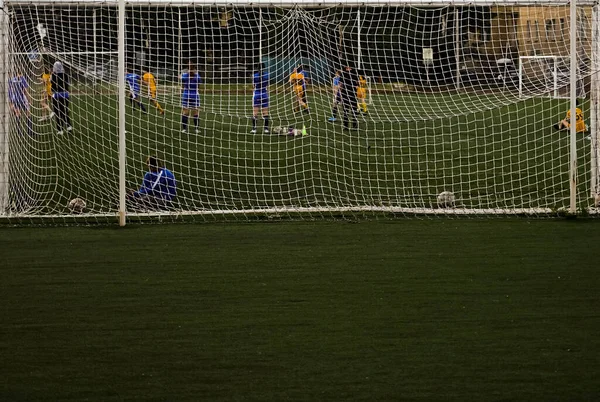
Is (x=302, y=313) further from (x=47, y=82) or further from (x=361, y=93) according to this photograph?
(x=361, y=93)

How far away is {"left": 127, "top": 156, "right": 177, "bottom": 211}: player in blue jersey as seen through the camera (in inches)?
429

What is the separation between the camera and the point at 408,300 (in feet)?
22.2

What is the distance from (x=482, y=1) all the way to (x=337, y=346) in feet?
20.8

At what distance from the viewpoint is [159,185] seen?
1103 cm

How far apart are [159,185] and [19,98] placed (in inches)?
71.0

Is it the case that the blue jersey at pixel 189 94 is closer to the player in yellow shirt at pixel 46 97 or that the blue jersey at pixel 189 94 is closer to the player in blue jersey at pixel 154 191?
the player in yellow shirt at pixel 46 97

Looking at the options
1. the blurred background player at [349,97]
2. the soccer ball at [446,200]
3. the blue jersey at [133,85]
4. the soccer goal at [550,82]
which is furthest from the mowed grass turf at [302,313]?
the blurred background player at [349,97]

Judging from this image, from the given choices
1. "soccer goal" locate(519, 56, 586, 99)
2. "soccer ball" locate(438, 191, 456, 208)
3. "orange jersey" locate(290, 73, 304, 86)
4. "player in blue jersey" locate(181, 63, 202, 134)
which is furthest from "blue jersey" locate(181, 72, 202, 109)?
"soccer ball" locate(438, 191, 456, 208)

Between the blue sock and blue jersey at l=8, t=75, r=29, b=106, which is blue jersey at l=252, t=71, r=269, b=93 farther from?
blue jersey at l=8, t=75, r=29, b=106

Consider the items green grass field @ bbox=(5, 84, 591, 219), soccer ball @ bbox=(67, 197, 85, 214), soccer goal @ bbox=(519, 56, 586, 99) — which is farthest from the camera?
soccer goal @ bbox=(519, 56, 586, 99)

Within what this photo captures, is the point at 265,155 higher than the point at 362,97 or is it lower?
lower

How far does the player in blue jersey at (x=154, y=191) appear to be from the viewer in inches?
429

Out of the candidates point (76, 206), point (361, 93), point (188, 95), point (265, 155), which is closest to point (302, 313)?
point (76, 206)

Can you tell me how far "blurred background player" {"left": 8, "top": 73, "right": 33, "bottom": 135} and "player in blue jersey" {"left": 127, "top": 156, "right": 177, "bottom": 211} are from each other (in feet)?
4.71
